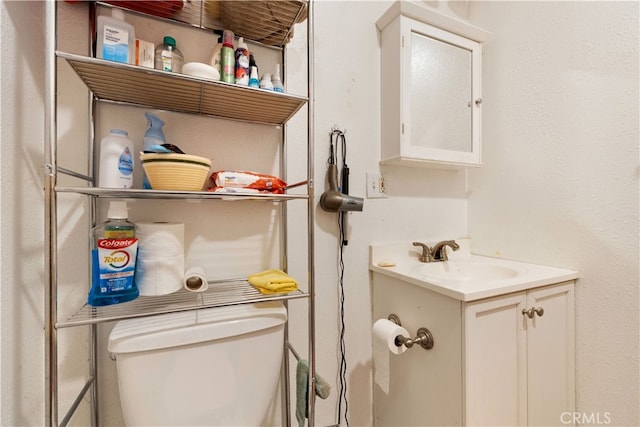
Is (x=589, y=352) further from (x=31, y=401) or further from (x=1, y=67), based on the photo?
→ (x=1, y=67)

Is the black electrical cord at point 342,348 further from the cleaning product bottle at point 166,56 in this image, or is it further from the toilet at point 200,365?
the cleaning product bottle at point 166,56

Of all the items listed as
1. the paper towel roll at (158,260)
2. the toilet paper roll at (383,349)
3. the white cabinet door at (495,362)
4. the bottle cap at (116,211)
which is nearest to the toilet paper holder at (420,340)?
the toilet paper roll at (383,349)

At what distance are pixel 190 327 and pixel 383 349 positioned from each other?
771 millimetres

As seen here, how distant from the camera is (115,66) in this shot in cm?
59

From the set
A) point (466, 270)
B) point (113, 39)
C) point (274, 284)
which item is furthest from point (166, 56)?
point (466, 270)

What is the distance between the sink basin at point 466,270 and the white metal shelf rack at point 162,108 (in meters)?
0.64

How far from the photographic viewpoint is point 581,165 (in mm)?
1008

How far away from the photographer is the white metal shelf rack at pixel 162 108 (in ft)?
1.72

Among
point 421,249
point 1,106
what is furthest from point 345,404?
point 1,106

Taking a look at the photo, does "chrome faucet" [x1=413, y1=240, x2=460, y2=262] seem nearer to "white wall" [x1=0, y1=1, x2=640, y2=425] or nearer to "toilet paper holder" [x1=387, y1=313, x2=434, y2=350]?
"white wall" [x1=0, y1=1, x2=640, y2=425]

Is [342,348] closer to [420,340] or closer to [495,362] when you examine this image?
[420,340]

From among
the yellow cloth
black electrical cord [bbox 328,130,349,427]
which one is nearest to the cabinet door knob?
black electrical cord [bbox 328,130,349,427]

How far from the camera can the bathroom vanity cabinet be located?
30.4 inches

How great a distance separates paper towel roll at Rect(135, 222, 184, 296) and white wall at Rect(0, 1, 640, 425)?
24 cm
